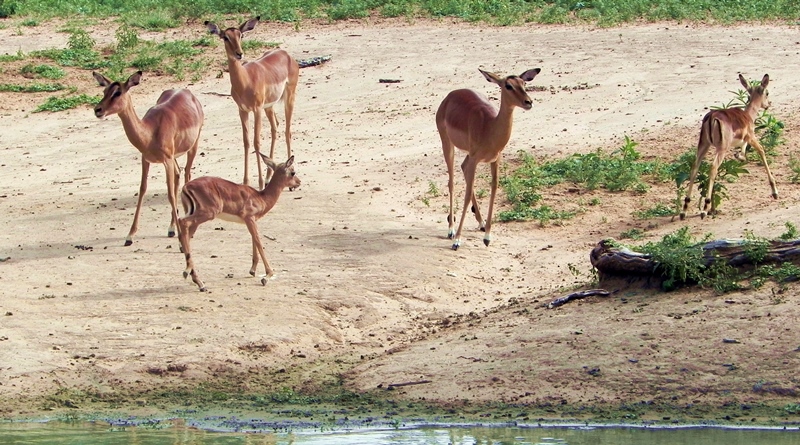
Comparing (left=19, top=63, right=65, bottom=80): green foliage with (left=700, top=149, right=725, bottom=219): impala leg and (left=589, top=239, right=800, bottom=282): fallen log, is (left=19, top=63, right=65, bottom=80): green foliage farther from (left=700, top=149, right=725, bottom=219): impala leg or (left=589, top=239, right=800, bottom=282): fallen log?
(left=589, top=239, right=800, bottom=282): fallen log

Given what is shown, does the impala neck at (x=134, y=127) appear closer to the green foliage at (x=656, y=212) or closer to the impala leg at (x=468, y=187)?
the impala leg at (x=468, y=187)

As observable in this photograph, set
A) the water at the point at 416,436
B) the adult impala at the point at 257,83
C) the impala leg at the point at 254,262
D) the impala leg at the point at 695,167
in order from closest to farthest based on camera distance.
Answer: the water at the point at 416,436, the impala leg at the point at 254,262, the impala leg at the point at 695,167, the adult impala at the point at 257,83

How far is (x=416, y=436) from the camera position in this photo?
808cm

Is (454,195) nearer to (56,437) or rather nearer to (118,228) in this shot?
(118,228)

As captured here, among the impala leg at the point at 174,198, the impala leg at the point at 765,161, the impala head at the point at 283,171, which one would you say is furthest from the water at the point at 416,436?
the impala leg at the point at 765,161

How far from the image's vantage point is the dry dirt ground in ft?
29.6

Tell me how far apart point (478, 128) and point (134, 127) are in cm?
308

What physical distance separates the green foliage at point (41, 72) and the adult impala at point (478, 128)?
7.36m

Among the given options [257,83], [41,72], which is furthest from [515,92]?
[41,72]

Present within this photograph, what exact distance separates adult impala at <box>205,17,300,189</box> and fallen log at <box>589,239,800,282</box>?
15.2 ft

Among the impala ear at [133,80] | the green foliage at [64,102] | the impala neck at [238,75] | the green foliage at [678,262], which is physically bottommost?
the green foliage at [64,102]

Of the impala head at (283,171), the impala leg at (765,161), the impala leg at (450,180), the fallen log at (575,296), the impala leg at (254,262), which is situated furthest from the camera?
the impala leg at (765,161)

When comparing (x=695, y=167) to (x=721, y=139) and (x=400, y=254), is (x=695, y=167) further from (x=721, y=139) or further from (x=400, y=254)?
(x=400, y=254)

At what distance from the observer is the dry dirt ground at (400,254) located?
901 cm
